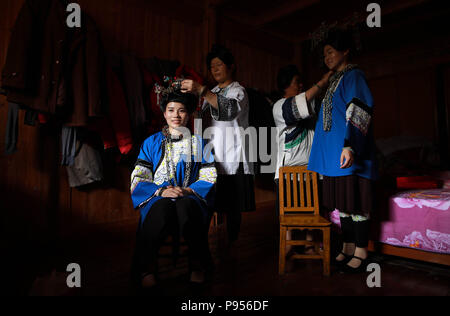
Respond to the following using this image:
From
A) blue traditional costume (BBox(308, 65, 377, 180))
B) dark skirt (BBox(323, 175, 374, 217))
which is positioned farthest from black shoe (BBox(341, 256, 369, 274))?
blue traditional costume (BBox(308, 65, 377, 180))

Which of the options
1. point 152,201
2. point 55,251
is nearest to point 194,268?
point 152,201

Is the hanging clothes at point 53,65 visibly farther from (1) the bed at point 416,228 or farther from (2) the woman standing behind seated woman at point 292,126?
(1) the bed at point 416,228

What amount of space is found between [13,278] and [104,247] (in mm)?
742

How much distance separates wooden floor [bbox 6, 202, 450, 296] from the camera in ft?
4.68

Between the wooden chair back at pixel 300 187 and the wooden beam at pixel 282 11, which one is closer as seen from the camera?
the wooden chair back at pixel 300 187

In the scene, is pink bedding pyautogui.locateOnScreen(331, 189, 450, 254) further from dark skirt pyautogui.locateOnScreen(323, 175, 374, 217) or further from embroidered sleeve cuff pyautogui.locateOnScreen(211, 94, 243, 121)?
embroidered sleeve cuff pyautogui.locateOnScreen(211, 94, 243, 121)

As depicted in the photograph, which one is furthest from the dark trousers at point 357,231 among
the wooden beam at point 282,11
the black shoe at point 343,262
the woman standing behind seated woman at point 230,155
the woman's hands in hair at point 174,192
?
the wooden beam at point 282,11

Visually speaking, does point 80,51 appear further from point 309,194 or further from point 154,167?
point 309,194

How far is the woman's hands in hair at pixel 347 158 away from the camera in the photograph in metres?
1.49

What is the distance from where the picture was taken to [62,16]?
78.8 inches

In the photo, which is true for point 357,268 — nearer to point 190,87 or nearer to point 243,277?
point 243,277

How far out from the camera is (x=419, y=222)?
179 centimetres

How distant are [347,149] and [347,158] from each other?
5cm

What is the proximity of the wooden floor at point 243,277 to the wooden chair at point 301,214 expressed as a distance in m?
0.12
